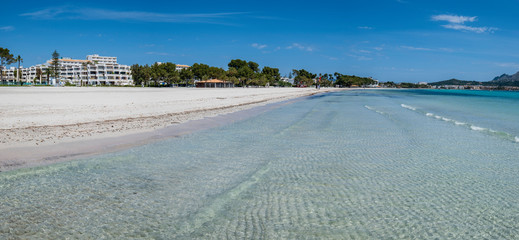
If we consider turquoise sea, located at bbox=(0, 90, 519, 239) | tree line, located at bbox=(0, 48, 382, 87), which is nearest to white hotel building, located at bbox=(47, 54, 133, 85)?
tree line, located at bbox=(0, 48, 382, 87)

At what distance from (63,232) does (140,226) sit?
0.81 metres

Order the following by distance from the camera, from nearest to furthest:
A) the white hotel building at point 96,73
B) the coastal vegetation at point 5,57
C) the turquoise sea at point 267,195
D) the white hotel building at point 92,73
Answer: the turquoise sea at point 267,195 → the coastal vegetation at point 5,57 → the white hotel building at point 92,73 → the white hotel building at point 96,73

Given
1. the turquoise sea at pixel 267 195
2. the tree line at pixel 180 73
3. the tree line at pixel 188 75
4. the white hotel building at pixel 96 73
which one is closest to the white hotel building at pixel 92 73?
the white hotel building at pixel 96 73

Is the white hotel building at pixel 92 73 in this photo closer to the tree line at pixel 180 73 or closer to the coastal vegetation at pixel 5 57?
the tree line at pixel 180 73

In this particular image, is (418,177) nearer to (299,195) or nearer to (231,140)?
(299,195)

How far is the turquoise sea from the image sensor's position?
12.3 feet

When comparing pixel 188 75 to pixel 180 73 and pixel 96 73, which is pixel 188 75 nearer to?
A: pixel 180 73

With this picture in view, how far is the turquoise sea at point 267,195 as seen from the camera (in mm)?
3758

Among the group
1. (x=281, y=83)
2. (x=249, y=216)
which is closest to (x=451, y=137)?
(x=249, y=216)

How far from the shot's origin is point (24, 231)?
11.9 ft

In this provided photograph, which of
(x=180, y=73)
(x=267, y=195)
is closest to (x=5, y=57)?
(x=180, y=73)

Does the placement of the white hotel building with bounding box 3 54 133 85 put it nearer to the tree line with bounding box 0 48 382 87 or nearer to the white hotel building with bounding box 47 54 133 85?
the white hotel building with bounding box 47 54 133 85

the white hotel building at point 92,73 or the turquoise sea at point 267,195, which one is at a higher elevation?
the white hotel building at point 92,73

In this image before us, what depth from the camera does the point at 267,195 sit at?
16.2 ft
